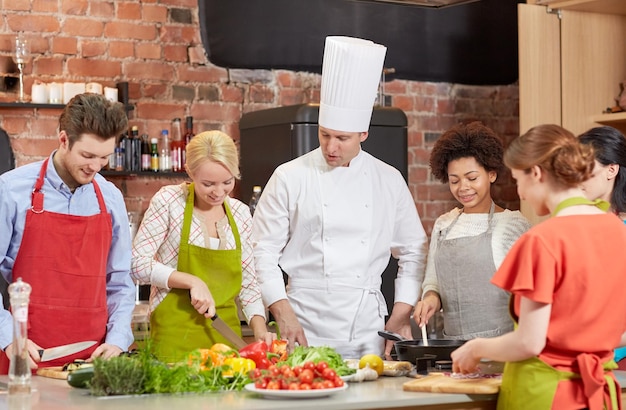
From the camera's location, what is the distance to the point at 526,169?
7.95ft

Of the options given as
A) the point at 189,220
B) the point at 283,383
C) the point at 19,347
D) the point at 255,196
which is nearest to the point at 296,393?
the point at 283,383

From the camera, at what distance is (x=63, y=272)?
315 cm

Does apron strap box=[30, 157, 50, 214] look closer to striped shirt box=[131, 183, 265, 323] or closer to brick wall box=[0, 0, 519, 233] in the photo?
striped shirt box=[131, 183, 265, 323]

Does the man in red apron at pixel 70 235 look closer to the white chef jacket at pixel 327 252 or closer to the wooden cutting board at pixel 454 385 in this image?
the white chef jacket at pixel 327 252

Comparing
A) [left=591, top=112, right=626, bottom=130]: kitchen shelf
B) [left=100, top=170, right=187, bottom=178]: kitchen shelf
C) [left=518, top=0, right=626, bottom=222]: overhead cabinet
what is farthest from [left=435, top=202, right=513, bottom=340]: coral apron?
[left=100, top=170, right=187, bottom=178]: kitchen shelf

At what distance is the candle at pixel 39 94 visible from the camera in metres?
4.87

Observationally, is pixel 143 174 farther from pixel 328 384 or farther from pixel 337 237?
pixel 328 384

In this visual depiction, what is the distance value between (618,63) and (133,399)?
3337 millimetres

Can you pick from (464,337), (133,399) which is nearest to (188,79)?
(464,337)

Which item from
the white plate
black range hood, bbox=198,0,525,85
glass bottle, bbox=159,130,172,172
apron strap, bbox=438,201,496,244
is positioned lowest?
the white plate

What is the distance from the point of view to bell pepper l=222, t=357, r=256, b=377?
268 cm

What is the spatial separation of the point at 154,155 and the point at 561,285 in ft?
10.3

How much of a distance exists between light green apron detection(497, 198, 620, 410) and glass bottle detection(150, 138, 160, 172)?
9.66 ft

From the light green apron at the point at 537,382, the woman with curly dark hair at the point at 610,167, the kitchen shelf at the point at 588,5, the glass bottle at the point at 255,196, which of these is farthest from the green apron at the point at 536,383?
the glass bottle at the point at 255,196
